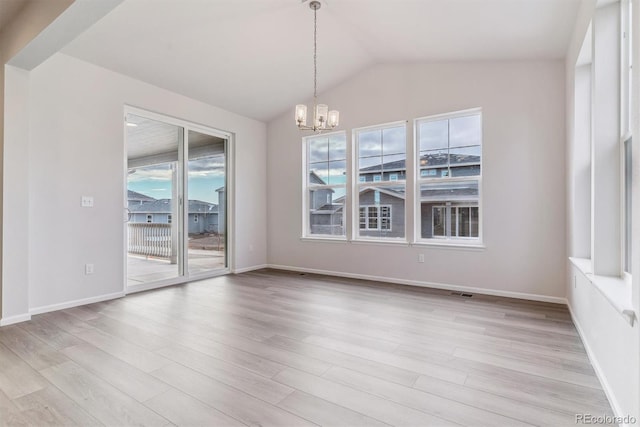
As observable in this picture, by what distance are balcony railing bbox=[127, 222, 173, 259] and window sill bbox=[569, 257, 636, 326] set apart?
191 inches

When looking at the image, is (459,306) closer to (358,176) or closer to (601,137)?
(601,137)

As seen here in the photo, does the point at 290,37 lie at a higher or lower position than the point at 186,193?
higher

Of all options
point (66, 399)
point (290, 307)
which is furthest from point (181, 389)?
point (290, 307)

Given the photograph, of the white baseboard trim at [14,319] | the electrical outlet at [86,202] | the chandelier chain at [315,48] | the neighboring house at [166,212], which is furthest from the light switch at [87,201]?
the chandelier chain at [315,48]

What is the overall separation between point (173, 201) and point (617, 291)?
500cm

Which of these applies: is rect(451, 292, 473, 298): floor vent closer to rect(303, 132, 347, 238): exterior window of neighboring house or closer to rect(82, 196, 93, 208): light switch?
rect(303, 132, 347, 238): exterior window of neighboring house

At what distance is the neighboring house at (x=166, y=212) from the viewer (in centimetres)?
442

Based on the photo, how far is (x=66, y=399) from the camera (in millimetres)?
1859

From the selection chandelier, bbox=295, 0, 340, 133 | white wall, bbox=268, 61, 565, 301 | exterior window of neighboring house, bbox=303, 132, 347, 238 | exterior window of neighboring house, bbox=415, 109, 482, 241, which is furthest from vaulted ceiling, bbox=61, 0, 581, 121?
exterior window of neighboring house, bbox=303, 132, 347, 238

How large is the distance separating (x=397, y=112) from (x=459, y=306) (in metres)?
2.87

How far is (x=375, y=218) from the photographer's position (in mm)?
5172

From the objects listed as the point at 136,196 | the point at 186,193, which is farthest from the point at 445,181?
the point at 136,196

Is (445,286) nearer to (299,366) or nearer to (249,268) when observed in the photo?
(299,366)

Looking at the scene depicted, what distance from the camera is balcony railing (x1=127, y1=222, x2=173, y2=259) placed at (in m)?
4.43
